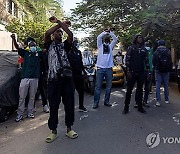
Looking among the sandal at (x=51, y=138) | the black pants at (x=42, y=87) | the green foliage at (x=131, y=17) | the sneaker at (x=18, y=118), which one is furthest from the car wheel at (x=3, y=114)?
the green foliage at (x=131, y=17)

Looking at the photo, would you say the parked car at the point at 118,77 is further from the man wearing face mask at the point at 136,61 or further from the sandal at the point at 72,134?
the sandal at the point at 72,134

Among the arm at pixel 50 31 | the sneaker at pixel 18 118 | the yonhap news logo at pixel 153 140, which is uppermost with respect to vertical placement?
the arm at pixel 50 31

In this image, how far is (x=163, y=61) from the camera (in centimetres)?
711

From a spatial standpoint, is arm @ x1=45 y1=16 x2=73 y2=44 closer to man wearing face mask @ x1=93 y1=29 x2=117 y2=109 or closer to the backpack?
man wearing face mask @ x1=93 y1=29 x2=117 y2=109

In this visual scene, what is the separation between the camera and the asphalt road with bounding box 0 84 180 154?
4266 mm

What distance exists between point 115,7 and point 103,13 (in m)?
2.33

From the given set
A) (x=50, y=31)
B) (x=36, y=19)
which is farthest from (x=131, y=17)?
(x=36, y=19)

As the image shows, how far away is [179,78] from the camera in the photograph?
29.9 feet

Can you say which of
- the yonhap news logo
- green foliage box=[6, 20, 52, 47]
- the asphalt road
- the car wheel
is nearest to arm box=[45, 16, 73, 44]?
the asphalt road

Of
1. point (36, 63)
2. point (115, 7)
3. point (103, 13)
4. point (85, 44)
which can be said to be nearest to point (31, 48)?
point (36, 63)

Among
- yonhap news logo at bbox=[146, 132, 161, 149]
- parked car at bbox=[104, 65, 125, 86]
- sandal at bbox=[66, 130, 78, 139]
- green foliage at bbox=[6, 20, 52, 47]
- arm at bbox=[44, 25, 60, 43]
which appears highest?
green foliage at bbox=[6, 20, 52, 47]

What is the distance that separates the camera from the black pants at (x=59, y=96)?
4.59 m

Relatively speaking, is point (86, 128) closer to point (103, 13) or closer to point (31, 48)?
point (31, 48)

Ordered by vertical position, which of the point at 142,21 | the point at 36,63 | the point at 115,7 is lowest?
the point at 36,63
